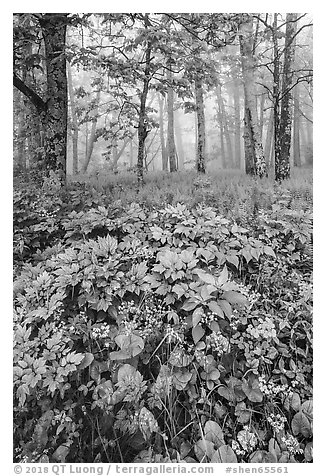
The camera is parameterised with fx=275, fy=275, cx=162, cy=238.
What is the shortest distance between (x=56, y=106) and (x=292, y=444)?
391 cm

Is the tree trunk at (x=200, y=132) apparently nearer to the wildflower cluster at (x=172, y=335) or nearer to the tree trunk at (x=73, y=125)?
the tree trunk at (x=73, y=125)

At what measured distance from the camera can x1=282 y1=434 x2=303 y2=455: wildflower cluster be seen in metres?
1.80

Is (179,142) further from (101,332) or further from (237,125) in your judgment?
(101,332)

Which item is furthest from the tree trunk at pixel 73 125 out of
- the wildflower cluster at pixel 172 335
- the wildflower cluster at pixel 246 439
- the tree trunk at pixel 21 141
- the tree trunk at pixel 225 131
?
the wildflower cluster at pixel 246 439

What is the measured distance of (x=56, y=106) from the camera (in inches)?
129

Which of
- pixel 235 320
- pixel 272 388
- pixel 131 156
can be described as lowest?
pixel 272 388

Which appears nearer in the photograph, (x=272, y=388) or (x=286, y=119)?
(x=272, y=388)

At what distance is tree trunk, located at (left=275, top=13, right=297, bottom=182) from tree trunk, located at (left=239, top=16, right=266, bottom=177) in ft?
0.63

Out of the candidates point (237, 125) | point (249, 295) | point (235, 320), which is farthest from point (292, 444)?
point (237, 125)

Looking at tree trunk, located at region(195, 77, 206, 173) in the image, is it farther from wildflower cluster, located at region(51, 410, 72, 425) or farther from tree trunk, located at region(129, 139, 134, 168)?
wildflower cluster, located at region(51, 410, 72, 425)

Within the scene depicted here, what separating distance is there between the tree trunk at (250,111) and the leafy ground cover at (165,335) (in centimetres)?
73

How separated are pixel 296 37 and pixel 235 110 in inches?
40.6

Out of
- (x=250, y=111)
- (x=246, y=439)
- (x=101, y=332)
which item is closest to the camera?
(x=246, y=439)
